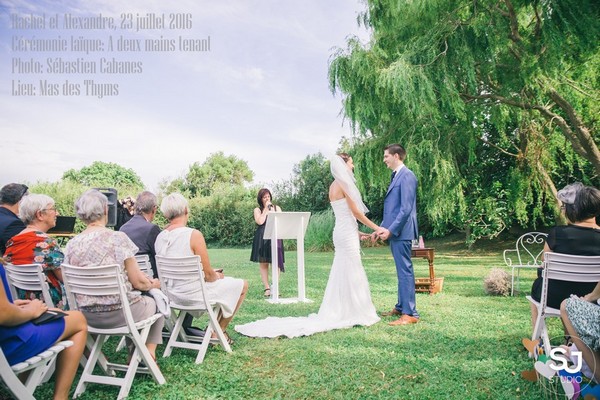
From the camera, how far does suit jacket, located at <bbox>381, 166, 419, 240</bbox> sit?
5996 millimetres

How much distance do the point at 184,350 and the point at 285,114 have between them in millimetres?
34031

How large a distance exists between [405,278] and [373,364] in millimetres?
2037

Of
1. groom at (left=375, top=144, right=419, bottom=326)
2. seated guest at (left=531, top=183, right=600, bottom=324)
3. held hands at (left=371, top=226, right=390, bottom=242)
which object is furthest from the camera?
groom at (left=375, top=144, right=419, bottom=326)

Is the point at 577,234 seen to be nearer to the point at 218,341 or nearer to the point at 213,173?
the point at 218,341

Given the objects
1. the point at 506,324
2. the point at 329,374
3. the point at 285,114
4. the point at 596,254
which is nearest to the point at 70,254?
the point at 329,374

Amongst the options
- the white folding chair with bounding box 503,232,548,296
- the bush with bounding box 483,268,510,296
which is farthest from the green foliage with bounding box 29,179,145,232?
the bush with bounding box 483,268,510,296

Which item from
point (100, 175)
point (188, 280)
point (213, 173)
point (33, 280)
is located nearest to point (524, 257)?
point (188, 280)

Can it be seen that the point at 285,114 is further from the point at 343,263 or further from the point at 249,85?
the point at 343,263

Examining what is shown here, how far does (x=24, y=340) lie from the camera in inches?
Answer: 109

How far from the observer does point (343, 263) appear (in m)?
6.16

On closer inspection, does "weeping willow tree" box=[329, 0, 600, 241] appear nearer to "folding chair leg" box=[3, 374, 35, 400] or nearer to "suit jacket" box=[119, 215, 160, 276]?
"suit jacket" box=[119, 215, 160, 276]

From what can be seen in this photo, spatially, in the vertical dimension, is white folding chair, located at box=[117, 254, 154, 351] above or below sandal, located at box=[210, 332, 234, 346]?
above

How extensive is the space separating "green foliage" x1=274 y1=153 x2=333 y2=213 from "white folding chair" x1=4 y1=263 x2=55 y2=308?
22.9 meters

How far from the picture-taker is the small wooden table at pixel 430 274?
8109mm
